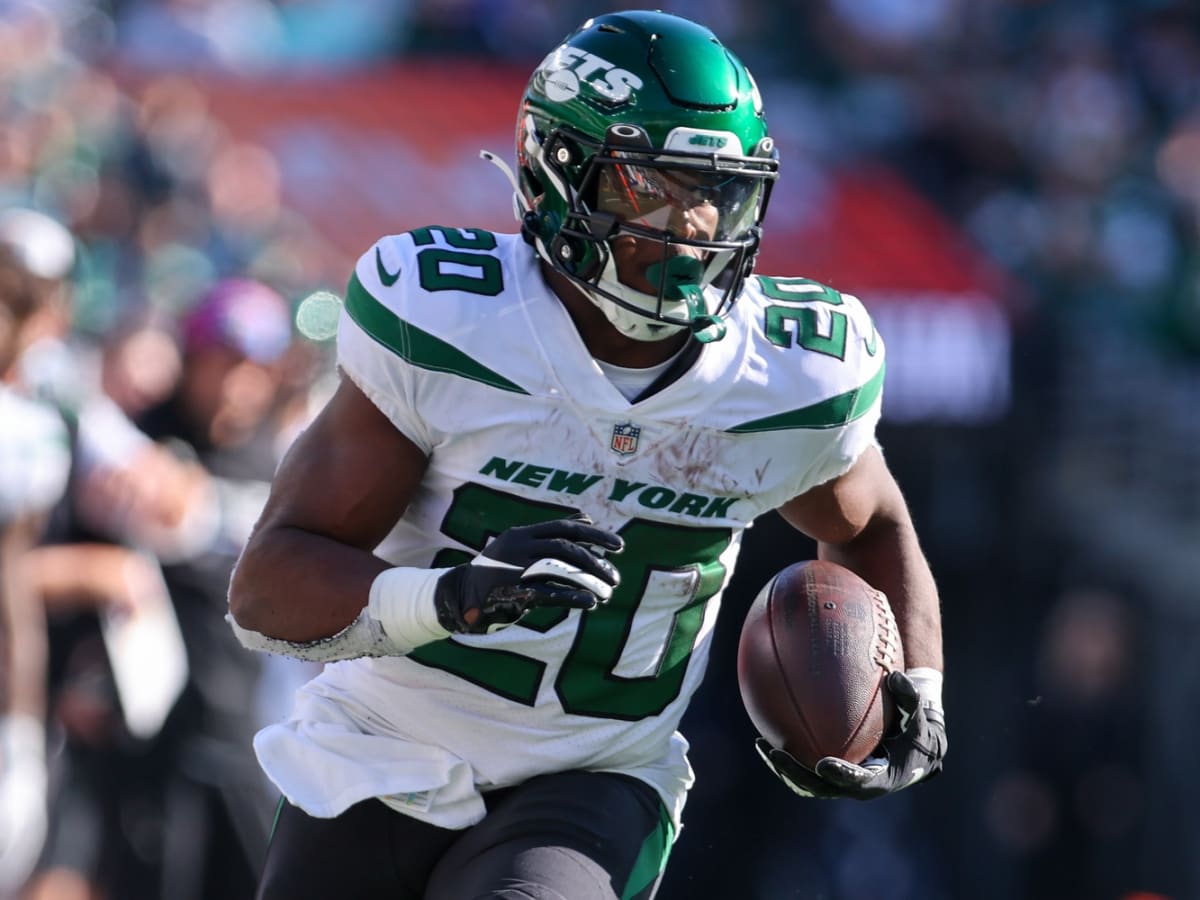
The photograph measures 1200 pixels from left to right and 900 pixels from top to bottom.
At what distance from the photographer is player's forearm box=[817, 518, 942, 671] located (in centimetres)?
279

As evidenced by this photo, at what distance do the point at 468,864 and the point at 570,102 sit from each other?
1156mm

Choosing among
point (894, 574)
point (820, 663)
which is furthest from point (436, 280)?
point (894, 574)

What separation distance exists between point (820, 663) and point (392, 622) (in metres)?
0.66

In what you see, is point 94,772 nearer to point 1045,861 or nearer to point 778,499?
point 778,499

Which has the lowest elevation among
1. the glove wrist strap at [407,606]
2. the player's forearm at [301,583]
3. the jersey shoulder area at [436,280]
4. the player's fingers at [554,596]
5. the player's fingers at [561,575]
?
the player's forearm at [301,583]

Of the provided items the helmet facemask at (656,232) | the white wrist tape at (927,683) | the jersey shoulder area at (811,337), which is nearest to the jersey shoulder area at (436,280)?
the helmet facemask at (656,232)

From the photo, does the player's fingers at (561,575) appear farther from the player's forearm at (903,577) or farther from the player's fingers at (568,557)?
the player's forearm at (903,577)

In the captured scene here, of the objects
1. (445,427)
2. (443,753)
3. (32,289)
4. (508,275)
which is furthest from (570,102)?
(32,289)

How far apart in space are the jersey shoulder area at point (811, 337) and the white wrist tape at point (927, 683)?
461 mm

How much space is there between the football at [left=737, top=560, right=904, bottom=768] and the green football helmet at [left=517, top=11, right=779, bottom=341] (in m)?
0.44

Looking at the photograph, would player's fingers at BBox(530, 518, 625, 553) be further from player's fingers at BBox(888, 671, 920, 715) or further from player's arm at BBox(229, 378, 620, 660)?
player's fingers at BBox(888, 671, 920, 715)

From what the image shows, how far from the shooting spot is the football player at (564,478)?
2.44 meters

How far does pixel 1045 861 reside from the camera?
6539mm

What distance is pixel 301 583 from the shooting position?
2.37m
